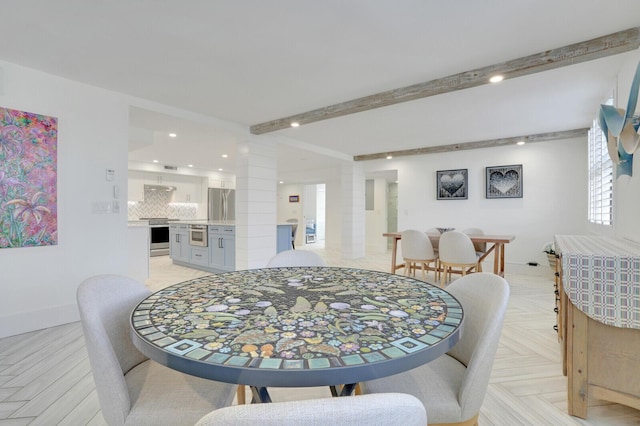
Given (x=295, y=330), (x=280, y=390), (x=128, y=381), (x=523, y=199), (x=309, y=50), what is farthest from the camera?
(x=523, y=199)

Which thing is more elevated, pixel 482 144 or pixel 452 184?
pixel 482 144

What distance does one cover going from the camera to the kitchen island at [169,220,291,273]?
5.00m

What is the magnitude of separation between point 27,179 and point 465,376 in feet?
11.7

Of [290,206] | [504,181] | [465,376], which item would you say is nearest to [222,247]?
[465,376]

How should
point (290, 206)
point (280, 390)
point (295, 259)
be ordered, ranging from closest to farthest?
point (280, 390) → point (295, 259) → point (290, 206)

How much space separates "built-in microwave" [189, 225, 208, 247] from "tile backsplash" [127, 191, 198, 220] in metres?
2.90

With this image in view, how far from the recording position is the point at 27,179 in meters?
2.66

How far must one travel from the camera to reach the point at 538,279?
4.82 meters

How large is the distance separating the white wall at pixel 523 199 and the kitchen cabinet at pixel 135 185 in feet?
21.3

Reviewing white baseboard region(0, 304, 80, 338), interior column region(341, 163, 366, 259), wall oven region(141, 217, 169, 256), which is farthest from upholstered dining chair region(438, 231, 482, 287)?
wall oven region(141, 217, 169, 256)

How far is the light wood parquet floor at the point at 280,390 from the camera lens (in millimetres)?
1610

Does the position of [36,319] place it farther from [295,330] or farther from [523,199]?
[523,199]

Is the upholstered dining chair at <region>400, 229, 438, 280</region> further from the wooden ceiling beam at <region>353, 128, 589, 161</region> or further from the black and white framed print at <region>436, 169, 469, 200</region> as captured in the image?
the wooden ceiling beam at <region>353, 128, 589, 161</region>

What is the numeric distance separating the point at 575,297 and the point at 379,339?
4.56 feet
